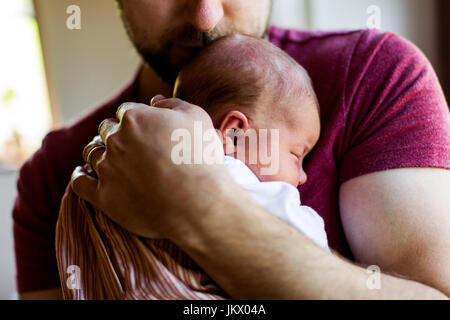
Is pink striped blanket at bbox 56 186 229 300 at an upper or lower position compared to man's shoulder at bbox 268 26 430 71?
lower

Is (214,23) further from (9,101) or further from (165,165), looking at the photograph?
(9,101)

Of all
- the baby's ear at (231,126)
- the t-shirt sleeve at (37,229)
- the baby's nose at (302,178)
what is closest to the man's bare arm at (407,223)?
the baby's nose at (302,178)

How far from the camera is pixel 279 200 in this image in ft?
2.61

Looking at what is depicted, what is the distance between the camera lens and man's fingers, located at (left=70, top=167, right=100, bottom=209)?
0.80m

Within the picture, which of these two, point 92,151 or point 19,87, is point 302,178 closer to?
point 92,151

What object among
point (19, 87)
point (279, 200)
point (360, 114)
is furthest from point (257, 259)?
point (19, 87)

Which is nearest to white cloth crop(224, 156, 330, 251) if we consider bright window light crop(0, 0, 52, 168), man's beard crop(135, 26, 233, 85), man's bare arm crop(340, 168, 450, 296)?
man's bare arm crop(340, 168, 450, 296)

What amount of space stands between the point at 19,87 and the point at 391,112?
3273 mm

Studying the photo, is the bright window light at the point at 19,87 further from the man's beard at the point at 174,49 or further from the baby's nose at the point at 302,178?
the baby's nose at the point at 302,178

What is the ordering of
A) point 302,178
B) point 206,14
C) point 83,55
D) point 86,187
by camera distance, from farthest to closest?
point 83,55, point 206,14, point 302,178, point 86,187

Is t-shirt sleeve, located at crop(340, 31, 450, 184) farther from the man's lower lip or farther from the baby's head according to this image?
the man's lower lip

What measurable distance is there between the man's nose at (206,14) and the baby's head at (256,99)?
0.46 feet

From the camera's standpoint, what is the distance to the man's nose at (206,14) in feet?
3.42
